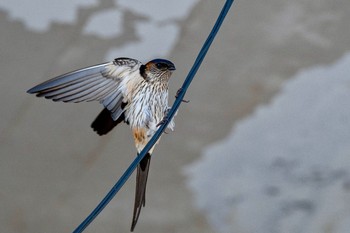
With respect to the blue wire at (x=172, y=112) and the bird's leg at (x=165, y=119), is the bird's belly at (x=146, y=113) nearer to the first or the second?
the bird's leg at (x=165, y=119)

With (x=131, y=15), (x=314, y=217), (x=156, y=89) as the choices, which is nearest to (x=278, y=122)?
A: (x=314, y=217)

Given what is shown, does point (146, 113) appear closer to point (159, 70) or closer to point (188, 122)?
point (159, 70)

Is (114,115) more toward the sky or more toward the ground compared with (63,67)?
more toward the ground

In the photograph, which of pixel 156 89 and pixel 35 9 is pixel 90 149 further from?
pixel 156 89

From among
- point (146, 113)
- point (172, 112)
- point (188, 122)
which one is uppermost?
point (188, 122)

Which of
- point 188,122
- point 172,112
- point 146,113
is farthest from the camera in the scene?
point 188,122

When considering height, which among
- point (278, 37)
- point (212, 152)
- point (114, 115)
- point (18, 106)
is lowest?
point (114, 115)

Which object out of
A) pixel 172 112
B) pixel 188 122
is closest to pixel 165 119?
pixel 172 112

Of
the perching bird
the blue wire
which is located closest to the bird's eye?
the perching bird
